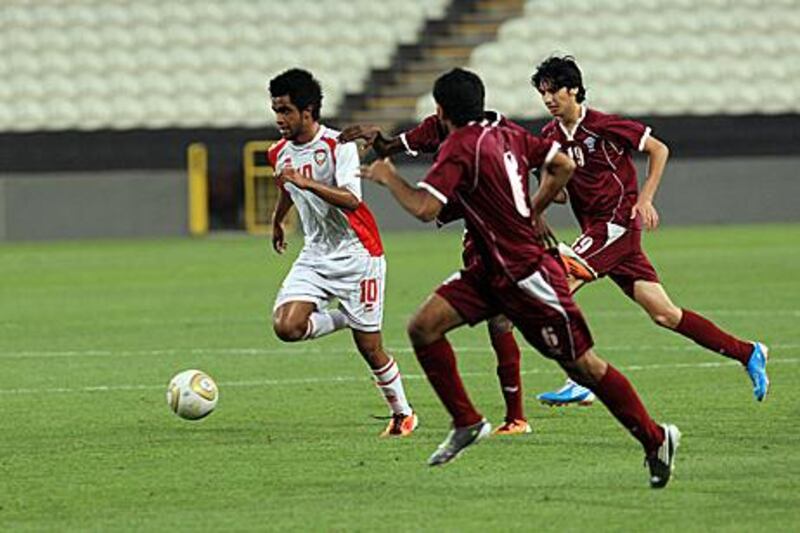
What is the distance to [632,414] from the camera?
8.05 m

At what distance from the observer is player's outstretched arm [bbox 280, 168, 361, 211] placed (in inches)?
370

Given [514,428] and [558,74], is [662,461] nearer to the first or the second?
[514,428]

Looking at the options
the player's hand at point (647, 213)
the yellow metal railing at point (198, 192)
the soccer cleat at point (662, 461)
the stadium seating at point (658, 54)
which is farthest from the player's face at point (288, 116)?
the stadium seating at point (658, 54)

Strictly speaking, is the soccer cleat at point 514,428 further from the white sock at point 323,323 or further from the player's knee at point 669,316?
the player's knee at point 669,316

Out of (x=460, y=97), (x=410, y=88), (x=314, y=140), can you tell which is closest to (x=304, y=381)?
(x=314, y=140)

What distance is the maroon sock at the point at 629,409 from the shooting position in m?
8.02

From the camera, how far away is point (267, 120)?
32062 mm

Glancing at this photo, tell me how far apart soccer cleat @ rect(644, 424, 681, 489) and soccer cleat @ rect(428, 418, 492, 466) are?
0.78m

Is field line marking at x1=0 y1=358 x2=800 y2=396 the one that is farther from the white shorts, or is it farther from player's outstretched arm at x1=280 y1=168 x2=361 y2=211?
player's outstretched arm at x1=280 y1=168 x2=361 y2=211

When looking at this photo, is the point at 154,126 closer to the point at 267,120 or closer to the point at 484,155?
the point at 267,120

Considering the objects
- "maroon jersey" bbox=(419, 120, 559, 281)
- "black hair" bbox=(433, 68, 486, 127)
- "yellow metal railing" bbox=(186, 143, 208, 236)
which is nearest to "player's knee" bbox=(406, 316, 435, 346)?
"maroon jersey" bbox=(419, 120, 559, 281)

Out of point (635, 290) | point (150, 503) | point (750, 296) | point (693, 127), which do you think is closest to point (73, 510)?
point (150, 503)

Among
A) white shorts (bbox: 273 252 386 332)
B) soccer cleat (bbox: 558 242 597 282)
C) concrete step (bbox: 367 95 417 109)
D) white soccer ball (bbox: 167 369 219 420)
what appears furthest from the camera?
concrete step (bbox: 367 95 417 109)

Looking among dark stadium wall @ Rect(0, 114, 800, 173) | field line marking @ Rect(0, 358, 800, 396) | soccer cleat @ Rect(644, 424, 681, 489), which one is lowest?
dark stadium wall @ Rect(0, 114, 800, 173)
